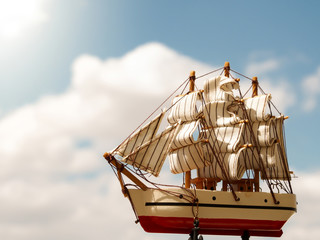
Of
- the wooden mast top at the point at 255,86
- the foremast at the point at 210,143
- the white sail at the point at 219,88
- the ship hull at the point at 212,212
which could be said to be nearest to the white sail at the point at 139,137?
the foremast at the point at 210,143

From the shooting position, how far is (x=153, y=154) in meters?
17.5

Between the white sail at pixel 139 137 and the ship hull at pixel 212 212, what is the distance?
1478 mm

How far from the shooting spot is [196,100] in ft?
63.8

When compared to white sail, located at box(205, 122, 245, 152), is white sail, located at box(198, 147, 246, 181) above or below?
below

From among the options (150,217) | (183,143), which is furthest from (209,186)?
(150,217)

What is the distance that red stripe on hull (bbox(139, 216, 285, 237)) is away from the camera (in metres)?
17.3

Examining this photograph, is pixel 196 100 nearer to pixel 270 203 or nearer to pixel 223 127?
pixel 223 127

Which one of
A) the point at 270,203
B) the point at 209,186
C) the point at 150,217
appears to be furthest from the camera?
the point at 209,186

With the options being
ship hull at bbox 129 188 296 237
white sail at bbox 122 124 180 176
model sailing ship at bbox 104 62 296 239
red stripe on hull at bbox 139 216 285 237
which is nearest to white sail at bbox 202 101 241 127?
model sailing ship at bbox 104 62 296 239

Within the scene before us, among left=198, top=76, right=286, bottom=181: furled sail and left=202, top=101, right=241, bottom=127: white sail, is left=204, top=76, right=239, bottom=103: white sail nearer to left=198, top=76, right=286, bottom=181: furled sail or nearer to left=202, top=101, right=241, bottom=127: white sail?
left=198, top=76, right=286, bottom=181: furled sail

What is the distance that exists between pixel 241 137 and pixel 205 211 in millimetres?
4326

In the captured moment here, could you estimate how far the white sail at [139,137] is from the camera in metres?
17.2

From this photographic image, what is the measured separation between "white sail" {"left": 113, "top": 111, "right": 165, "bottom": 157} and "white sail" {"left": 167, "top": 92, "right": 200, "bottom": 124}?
4.96ft

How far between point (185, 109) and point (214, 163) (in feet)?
8.44
